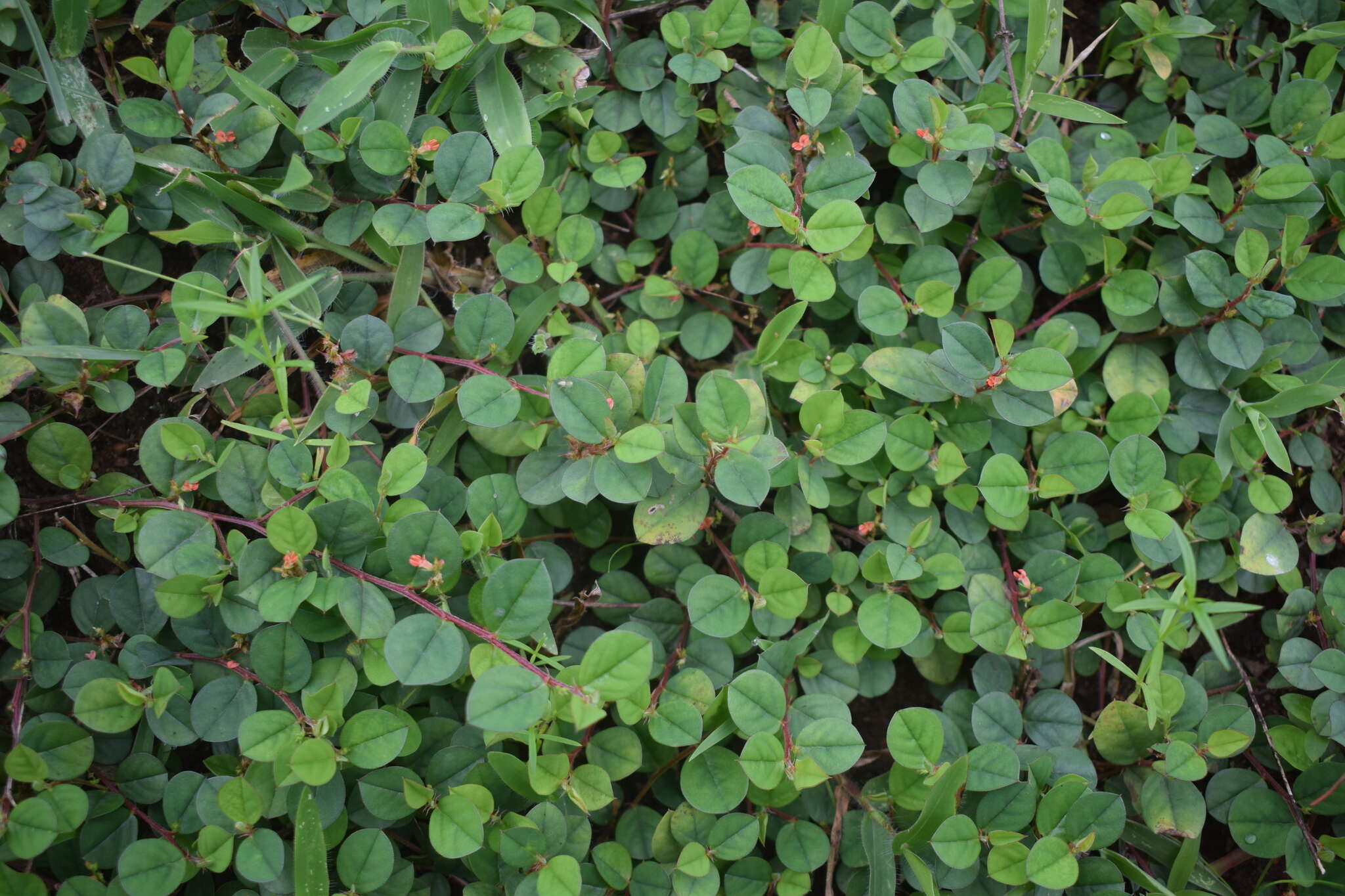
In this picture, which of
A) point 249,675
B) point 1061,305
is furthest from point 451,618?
point 1061,305

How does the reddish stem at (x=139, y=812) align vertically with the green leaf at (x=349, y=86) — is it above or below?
below

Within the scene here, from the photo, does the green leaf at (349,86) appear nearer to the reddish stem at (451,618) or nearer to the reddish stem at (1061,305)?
the reddish stem at (451,618)

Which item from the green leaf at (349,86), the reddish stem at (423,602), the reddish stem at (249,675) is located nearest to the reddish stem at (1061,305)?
the reddish stem at (423,602)

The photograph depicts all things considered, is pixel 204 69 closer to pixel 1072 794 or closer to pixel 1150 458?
pixel 1150 458

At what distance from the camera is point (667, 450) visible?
1871mm

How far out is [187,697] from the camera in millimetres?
1790

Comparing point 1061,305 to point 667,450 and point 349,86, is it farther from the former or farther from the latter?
point 349,86

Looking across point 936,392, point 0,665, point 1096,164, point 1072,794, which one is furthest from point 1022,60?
point 0,665

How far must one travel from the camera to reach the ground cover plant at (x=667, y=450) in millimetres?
1757

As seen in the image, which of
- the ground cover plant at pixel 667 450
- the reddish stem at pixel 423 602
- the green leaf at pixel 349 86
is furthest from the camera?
the green leaf at pixel 349 86

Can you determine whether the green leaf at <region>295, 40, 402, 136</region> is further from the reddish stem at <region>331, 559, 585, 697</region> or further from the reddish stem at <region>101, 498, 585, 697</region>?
the reddish stem at <region>331, 559, 585, 697</region>

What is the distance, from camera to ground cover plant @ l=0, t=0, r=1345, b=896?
5.76ft

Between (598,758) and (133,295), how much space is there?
147 cm

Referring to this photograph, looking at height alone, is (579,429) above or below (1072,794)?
above
